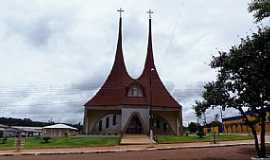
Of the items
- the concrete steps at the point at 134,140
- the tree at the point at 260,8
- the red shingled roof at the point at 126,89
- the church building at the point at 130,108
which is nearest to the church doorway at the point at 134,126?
the church building at the point at 130,108

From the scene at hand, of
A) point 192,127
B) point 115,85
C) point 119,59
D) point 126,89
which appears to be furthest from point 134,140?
point 192,127

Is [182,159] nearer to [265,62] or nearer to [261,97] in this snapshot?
[261,97]

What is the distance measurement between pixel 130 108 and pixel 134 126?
313 centimetres

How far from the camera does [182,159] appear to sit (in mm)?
18688

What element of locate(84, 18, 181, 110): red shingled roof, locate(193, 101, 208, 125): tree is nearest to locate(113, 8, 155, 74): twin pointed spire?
locate(84, 18, 181, 110): red shingled roof

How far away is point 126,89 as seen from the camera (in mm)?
51500

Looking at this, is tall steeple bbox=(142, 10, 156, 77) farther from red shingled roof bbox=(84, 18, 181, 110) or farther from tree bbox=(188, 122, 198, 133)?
tree bbox=(188, 122, 198, 133)

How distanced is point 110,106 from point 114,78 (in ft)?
20.7

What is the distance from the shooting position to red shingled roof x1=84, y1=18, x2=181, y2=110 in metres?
50.2

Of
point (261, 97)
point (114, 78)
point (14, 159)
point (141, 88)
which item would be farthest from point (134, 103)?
point (261, 97)

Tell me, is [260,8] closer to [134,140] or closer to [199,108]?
A: [199,108]

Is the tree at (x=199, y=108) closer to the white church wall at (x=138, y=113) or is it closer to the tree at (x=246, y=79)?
the tree at (x=246, y=79)

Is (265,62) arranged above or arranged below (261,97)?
above

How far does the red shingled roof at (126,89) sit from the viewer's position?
50.2 metres
